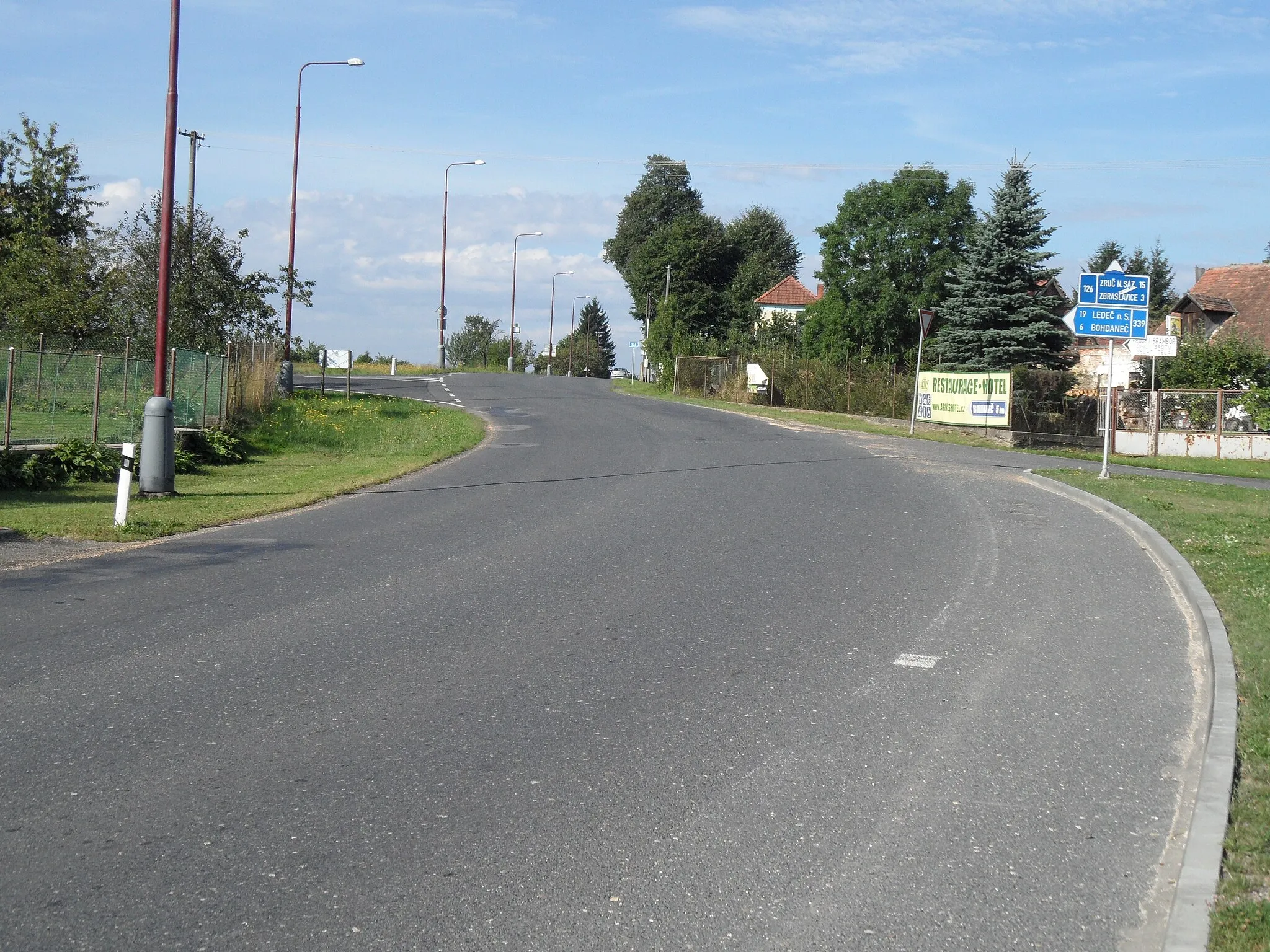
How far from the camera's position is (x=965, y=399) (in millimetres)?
32750

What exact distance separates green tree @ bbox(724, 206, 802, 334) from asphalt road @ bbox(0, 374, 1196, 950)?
77264 mm

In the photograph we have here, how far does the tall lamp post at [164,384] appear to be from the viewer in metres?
16.1

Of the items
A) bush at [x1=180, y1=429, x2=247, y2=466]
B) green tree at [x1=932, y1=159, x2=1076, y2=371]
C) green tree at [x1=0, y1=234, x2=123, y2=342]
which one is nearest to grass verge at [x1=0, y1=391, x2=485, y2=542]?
bush at [x1=180, y1=429, x2=247, y2=466]

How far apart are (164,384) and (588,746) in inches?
509

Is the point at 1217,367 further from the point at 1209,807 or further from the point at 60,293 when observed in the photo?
the point at 1209,807

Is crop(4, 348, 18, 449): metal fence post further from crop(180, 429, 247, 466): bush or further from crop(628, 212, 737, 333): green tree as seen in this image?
crop(628, 212, 737, 333): green tree

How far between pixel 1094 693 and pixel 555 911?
414 centimetres

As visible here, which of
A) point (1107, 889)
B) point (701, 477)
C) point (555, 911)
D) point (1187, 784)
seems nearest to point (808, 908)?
point (555, 911)

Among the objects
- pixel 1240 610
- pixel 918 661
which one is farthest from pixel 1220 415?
pixel 918 661

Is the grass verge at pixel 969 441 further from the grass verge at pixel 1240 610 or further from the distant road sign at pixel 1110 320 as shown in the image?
the distant road sign at pixel 1110 320

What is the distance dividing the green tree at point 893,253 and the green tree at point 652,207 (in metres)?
36.3

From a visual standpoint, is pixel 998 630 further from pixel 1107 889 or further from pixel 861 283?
pixel 861 283

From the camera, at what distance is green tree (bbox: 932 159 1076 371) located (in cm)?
4122

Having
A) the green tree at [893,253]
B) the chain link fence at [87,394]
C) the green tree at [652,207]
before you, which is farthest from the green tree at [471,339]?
the chain link fence at [87,394]
